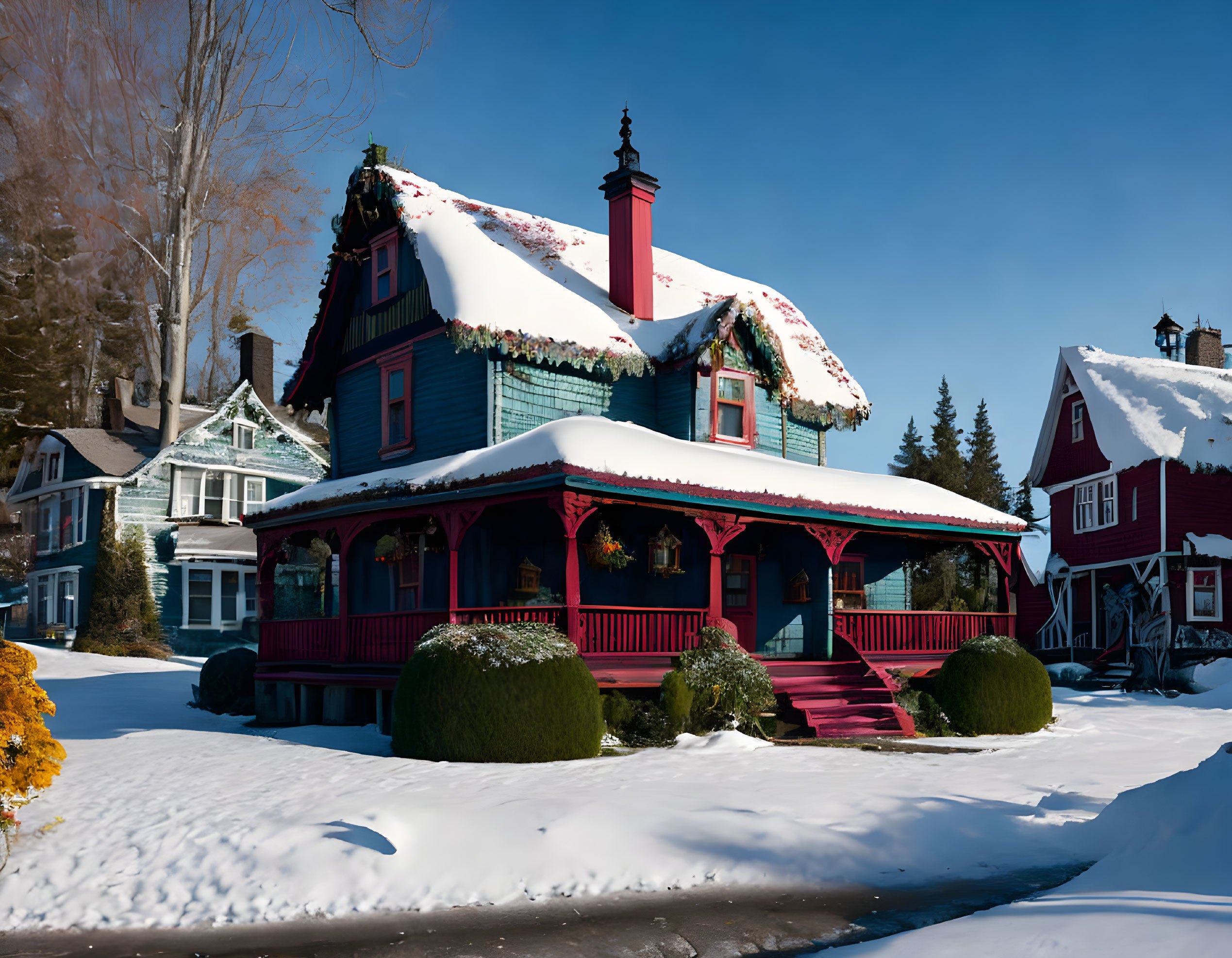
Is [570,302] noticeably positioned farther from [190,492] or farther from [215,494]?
[215,494]

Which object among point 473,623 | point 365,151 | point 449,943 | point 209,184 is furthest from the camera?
point 209,184

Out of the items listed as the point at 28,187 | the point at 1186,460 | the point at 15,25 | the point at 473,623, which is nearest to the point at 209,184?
the point at 15,25

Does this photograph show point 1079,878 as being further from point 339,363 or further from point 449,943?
point 339,363

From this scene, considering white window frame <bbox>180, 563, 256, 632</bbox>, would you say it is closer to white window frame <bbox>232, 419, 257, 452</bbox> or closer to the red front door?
white window frame <bbox>232, 419, 257, 452</bbox>

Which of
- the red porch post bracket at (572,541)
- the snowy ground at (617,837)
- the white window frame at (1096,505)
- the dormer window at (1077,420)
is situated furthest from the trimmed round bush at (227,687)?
the dormer window at (1077,420)

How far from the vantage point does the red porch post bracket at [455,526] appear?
16.8 meters

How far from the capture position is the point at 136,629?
111 ft

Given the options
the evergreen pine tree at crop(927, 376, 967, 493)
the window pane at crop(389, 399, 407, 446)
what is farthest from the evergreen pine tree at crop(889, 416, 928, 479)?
the window pane at crop(389, 399, 407, 446)

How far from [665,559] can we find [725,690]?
409cm

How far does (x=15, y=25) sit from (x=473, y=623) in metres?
27.4

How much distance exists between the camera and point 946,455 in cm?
4706

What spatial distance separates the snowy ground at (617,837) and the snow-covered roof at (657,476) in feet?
14.2

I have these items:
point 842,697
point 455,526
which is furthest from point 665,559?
point 455,526

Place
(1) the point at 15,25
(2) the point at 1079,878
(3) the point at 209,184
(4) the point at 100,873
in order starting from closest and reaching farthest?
(2) the point at 1079,878, (4) the point at 100,873, (1) the point at 15,25, (3) the point at 209,184
